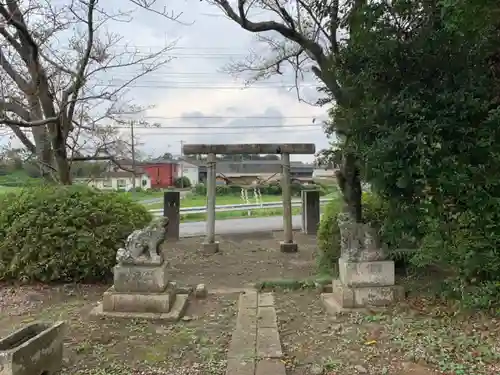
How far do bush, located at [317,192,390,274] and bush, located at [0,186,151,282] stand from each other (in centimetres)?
292

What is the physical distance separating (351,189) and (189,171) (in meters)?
41.8

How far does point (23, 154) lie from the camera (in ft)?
28.8

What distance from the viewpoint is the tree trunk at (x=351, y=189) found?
6871 mm

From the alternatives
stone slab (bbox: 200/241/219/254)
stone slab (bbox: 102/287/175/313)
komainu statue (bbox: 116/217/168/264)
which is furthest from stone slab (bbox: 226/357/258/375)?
stone slab (bbox: 200/241/219/254)

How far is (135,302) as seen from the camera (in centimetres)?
514

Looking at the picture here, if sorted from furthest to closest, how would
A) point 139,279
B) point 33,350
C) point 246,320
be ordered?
point 139,279 < point 246,320 < point 33,350

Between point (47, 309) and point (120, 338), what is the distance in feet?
5.21

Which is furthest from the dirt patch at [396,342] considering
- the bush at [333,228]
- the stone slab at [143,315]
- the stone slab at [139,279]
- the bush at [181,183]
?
the bush at [181,183]

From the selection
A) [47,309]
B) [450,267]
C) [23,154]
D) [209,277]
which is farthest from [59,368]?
[23,154]

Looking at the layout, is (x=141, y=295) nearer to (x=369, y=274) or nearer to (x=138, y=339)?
(x=138, y=339)

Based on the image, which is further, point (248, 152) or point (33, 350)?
point (248, 152)

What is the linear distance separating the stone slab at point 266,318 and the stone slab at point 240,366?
93 cm

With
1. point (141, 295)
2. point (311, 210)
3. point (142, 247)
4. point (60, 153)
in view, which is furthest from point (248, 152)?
point (141, 295)

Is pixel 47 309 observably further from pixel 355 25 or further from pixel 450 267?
pixel 355 25
